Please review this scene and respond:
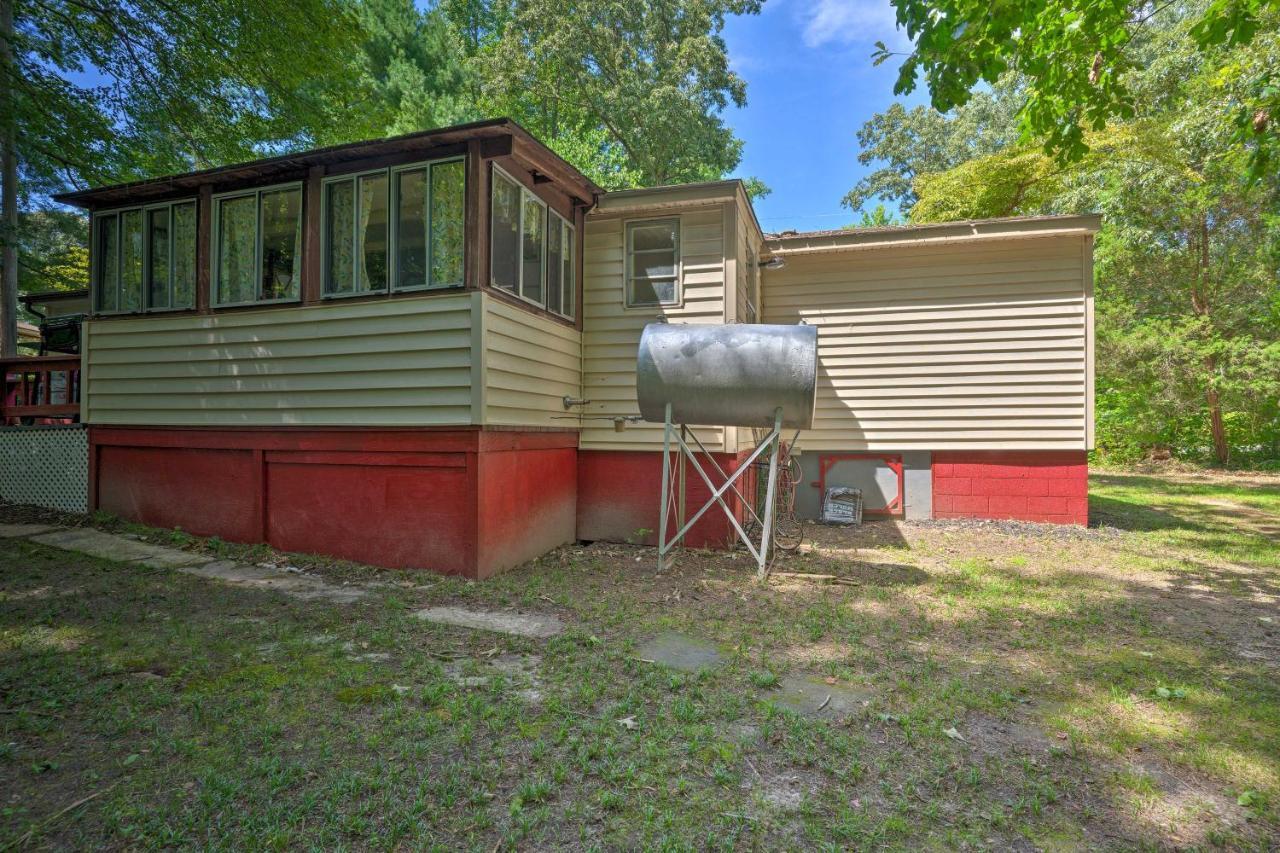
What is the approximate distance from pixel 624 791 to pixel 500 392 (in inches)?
163

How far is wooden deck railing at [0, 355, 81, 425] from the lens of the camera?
26.3ft

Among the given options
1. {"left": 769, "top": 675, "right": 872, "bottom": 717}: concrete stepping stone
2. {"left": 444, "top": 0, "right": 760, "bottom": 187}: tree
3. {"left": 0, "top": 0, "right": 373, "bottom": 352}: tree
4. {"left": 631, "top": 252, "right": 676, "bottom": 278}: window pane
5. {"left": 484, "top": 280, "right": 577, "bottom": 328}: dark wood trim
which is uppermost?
{"left": 444, "top": 0, "right": 760, "bottom": 187}: tree

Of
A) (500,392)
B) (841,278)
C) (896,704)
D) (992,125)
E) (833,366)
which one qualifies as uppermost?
(992,125)

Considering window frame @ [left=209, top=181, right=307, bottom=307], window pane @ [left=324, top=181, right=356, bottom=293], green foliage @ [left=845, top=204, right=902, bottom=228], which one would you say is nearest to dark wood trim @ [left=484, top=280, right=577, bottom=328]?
window pane @ [left=324, top=181, right=356, bottom=293]

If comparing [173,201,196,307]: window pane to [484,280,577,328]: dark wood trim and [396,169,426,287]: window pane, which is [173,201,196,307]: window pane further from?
[484,280,577,328]: dark wood trim

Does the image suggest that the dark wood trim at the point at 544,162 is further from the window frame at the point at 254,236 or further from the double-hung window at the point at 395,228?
the window frame at the point at 254,236

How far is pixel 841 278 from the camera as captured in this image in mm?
9711

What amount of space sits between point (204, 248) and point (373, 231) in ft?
7.46

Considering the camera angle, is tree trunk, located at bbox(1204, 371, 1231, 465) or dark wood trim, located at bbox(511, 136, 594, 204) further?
tree trunk, located at bbox(1204, 371, 1231, 465)

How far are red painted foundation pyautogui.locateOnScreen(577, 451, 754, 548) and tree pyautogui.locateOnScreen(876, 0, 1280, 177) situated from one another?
4.16 meters

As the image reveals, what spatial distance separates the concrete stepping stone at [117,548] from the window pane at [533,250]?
413 centimetres

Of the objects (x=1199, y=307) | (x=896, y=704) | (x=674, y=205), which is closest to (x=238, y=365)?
(x=674, y=205)

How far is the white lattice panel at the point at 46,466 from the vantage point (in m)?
7.64

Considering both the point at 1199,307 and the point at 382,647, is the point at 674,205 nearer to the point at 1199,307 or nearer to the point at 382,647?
the point at 382,647
